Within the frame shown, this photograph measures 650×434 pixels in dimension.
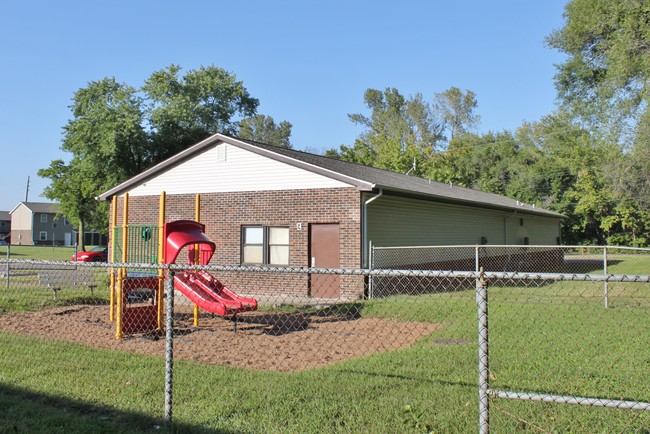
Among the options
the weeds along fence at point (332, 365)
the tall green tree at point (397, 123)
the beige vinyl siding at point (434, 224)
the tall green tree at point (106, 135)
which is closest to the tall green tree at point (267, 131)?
the tall green tree at point (397, 123)

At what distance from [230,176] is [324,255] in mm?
3918

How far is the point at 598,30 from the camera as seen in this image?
2394 cm

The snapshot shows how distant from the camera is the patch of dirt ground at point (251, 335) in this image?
764 cm

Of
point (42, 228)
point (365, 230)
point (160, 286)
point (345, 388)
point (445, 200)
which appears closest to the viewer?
point (345, 388)

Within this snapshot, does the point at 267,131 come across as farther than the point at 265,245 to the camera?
Yes

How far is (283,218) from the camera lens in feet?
52.4

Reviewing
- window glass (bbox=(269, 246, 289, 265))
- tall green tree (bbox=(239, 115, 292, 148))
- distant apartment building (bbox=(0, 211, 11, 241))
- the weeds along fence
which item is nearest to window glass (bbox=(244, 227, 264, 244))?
window glass (bbox=(269, 246, 289, 265))

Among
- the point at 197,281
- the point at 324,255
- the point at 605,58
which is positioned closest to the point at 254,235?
the point at 324,255

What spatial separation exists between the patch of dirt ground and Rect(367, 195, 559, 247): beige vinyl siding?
4768 mm

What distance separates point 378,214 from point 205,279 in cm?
622

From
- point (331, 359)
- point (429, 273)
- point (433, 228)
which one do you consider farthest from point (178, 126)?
point (429, 273)

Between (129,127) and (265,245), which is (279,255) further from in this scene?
(129,127)

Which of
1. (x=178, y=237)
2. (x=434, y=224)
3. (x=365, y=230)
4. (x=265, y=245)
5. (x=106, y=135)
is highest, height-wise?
(x=106, y=135)

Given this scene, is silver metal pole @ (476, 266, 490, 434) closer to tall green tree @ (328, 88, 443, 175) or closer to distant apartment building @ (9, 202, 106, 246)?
tall green tree @ (328, 88, 443, 175)
